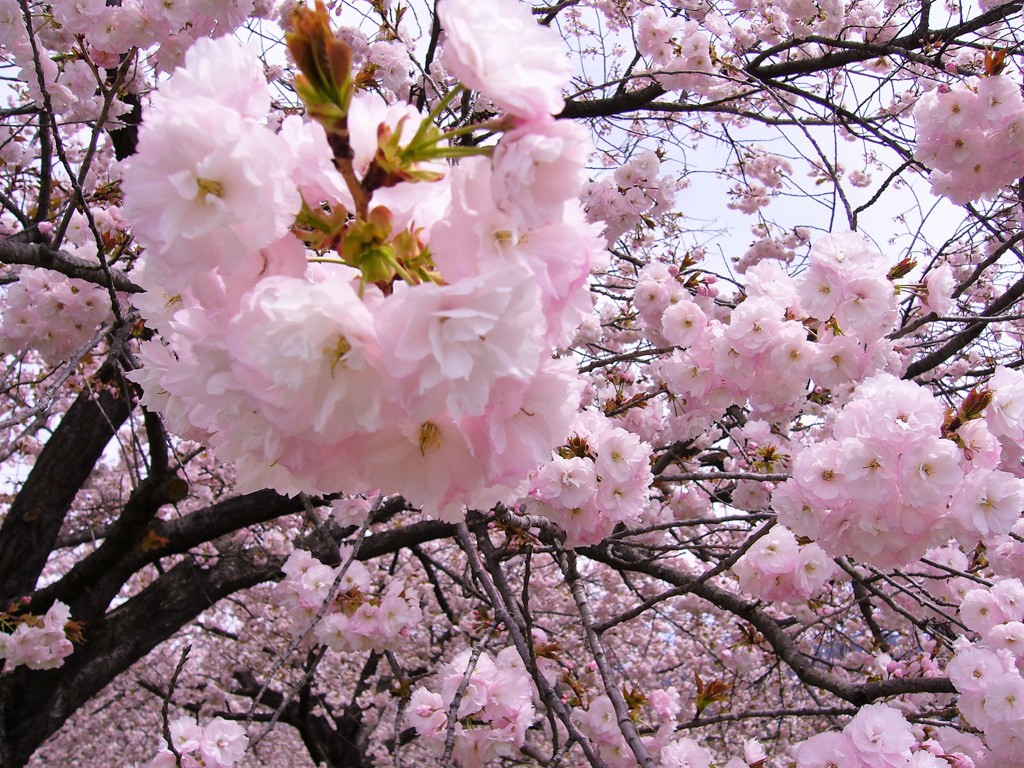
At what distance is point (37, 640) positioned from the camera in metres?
3.77

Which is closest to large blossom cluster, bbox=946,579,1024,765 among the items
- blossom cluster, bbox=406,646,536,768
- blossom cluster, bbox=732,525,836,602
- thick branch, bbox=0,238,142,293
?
blossom cluster, bbox=732,525,836,602

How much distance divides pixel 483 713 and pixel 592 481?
0.94 m

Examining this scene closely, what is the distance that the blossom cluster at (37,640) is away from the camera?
3.73 meters

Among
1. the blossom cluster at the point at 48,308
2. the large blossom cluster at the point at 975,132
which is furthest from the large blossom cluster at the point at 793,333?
the blossom cluster at the point at 48,308

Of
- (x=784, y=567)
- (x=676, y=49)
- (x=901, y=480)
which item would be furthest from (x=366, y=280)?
(x=676, y=49)

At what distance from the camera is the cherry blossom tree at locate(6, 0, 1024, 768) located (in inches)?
28.5

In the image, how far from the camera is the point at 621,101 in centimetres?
464

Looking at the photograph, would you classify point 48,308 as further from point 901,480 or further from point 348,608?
point 901,480

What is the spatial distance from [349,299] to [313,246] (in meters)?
0.15

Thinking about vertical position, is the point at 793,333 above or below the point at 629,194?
below

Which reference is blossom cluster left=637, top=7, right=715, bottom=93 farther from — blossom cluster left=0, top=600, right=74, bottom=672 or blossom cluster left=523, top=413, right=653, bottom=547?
blossom cluster left=0, top=600, right=74, bottom=672

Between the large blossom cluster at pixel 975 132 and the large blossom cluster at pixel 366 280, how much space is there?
98.7 inches

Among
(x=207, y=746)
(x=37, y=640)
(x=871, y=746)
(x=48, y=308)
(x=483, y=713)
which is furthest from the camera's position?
(x=37, y=640)

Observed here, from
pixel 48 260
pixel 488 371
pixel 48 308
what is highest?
pixel 48 308
